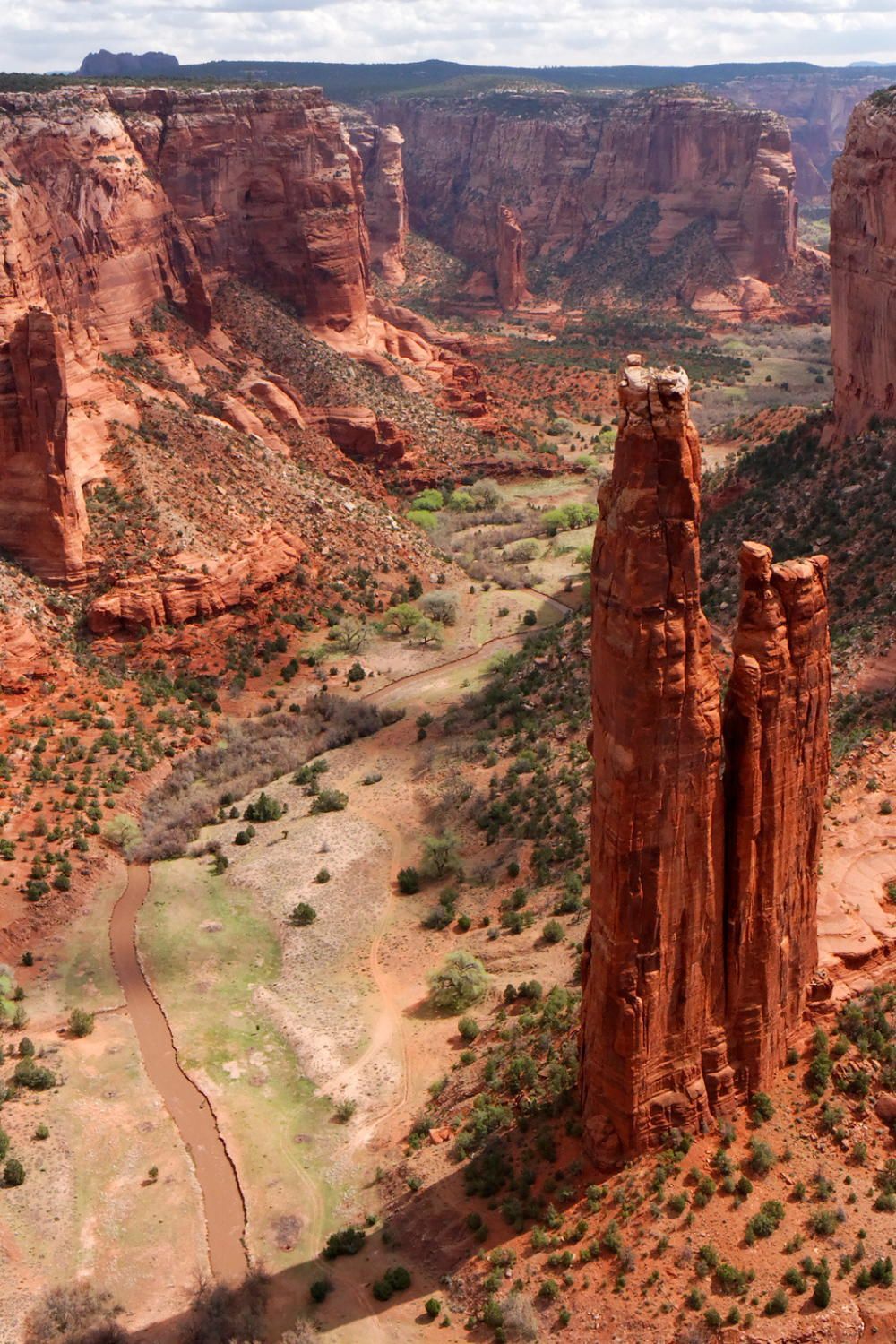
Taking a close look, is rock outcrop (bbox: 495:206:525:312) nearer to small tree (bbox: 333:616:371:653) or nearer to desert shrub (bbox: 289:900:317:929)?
small tree (bbox: 333:616:371:653)

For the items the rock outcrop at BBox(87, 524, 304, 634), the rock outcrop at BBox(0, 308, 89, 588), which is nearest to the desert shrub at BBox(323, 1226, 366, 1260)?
the rock outcrop at BBox(87, 524, 304, 634)

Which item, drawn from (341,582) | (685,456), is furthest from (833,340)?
(685,456)

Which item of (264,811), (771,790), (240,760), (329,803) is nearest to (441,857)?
(329,803)

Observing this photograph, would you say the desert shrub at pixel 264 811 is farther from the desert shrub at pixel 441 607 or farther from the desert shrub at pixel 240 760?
the desert shrub at pixel 441 607

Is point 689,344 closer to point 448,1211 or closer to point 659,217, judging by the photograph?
point 659,217

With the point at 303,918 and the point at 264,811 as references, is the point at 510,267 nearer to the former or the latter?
the point at 264,811

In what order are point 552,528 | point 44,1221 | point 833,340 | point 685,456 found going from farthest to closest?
point 552,528, point 833,340, point 44,1221, point 685,456
